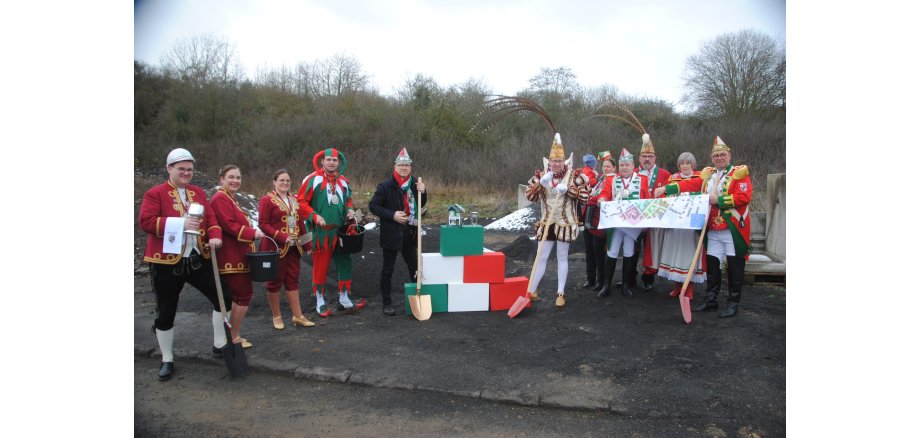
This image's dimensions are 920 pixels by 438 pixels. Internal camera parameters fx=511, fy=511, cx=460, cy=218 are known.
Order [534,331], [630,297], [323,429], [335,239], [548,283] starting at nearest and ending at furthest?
[323,429]
[534,331]
[335,239]
[630,297]
[548,283]

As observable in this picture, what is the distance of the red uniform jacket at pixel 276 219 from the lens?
15.6ft

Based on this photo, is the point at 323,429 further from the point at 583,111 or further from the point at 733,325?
the point at 583,111

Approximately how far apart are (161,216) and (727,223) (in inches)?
202

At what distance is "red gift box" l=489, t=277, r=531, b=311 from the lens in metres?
5.72

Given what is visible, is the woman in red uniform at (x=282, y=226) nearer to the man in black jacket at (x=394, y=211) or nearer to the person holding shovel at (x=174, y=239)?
the person holding shovel at (x=174, y=239)

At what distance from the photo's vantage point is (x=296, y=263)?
5039 millimetres

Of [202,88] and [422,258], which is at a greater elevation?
[202,88]

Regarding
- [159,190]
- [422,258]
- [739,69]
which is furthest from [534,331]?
[739,69]

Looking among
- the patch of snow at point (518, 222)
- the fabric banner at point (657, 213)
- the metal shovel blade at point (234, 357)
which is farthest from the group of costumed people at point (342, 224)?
the patch of snow at point (518, 222)

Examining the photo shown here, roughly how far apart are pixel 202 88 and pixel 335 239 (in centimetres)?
1219

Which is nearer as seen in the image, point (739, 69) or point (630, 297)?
point (739, 69)

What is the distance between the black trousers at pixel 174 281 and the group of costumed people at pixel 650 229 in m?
3.31

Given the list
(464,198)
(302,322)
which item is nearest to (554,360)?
(302,322)
